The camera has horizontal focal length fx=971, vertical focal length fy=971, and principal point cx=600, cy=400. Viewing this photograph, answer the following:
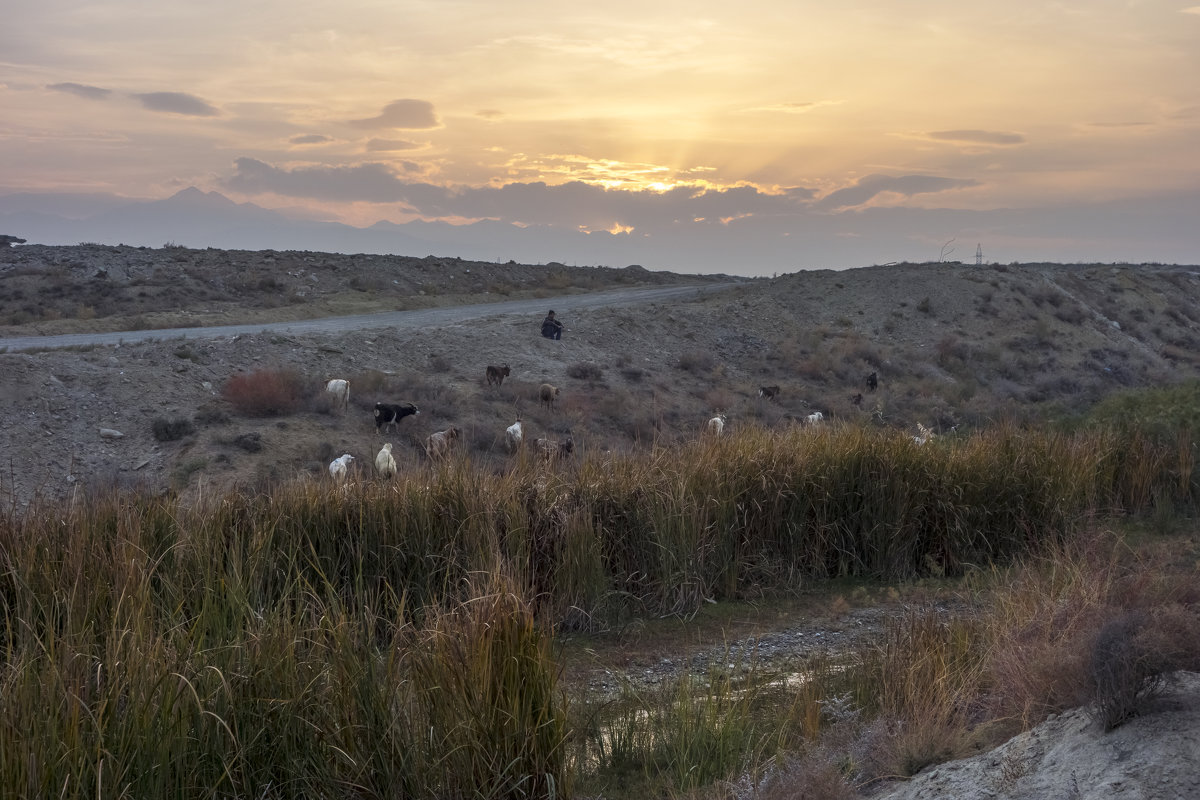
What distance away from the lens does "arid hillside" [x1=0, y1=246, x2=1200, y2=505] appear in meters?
16.4

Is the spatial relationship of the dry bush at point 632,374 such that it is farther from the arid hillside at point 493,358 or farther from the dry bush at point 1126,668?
the dry bush at point 1126,668

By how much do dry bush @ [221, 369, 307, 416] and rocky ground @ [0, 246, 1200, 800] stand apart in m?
0.26

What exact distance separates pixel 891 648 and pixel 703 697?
4.04 feet

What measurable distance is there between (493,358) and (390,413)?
6.36 m

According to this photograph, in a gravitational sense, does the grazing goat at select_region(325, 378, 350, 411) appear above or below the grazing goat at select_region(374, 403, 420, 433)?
above

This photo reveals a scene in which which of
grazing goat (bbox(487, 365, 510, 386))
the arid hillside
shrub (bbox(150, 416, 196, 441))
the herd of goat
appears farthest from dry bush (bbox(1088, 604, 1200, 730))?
grazing goat (bbox(487, 365, 510, 386))

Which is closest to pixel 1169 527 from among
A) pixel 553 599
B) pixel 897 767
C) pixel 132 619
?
pixel 553 599

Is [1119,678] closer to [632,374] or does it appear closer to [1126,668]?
[1126,668]

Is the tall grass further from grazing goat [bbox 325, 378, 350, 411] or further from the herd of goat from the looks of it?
grazing goat [bbox 325, 378, 350, 411]

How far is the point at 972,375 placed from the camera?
31969 mm

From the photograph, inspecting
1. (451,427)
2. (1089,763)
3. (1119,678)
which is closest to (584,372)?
(451,427)

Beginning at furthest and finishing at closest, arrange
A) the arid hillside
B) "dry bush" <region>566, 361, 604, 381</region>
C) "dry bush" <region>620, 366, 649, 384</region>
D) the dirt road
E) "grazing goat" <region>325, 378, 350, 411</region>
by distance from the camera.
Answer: "dry bush" <region>620, 366, 649, 384</region>
"dry bush" <region>566, 361, 604, 381</region>
the dirt road
"grazing goat" <region>325, 378, 350, 411</region>
the arid hillside

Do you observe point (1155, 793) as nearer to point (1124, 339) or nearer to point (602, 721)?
point (602, 721)

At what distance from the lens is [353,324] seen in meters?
27.0
